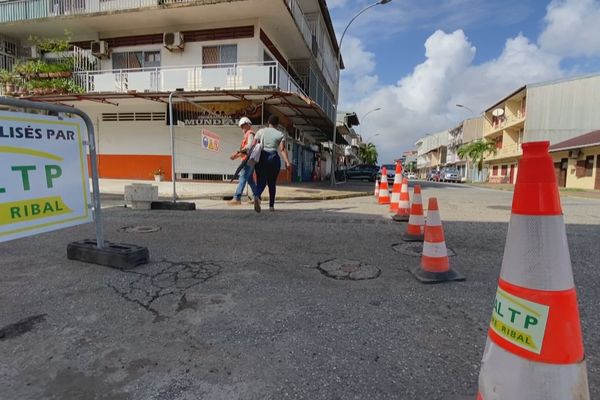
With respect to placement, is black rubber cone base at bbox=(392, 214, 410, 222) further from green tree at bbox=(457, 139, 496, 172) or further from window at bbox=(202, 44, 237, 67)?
green tree at bbox=(457, 139, 496, 172)

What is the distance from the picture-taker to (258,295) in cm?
283

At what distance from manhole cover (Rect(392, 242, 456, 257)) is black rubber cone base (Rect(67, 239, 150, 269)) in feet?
9.61

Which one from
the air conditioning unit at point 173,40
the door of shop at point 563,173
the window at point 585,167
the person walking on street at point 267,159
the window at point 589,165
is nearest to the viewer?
the person walking on street at point 267,159

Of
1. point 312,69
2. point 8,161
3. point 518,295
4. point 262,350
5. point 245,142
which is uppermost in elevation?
point 312,69

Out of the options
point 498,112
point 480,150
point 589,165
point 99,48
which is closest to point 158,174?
point 99,48

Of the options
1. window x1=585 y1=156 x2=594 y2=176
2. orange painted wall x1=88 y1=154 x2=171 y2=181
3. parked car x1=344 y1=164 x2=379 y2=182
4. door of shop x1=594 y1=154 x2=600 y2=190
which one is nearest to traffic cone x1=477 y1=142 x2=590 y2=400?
orange painted wall x1=88 y1=154 x2=171 y2=181

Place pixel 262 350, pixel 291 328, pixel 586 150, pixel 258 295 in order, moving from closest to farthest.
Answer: pixel 262 350, pixel 291 328, pixel 258 295, pixel 586 150

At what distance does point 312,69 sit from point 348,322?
2080 cm

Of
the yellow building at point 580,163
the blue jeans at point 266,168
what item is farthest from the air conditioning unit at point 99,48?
the yellow building at point 580,163

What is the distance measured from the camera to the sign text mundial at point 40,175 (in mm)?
2574

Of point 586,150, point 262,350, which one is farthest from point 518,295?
point 586,150

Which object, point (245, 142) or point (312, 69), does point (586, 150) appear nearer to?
point (312, 69)

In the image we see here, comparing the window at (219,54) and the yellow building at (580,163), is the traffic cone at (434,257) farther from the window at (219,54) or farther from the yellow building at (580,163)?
the yellow building at (580,163)

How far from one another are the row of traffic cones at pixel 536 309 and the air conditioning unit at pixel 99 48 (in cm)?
2026
